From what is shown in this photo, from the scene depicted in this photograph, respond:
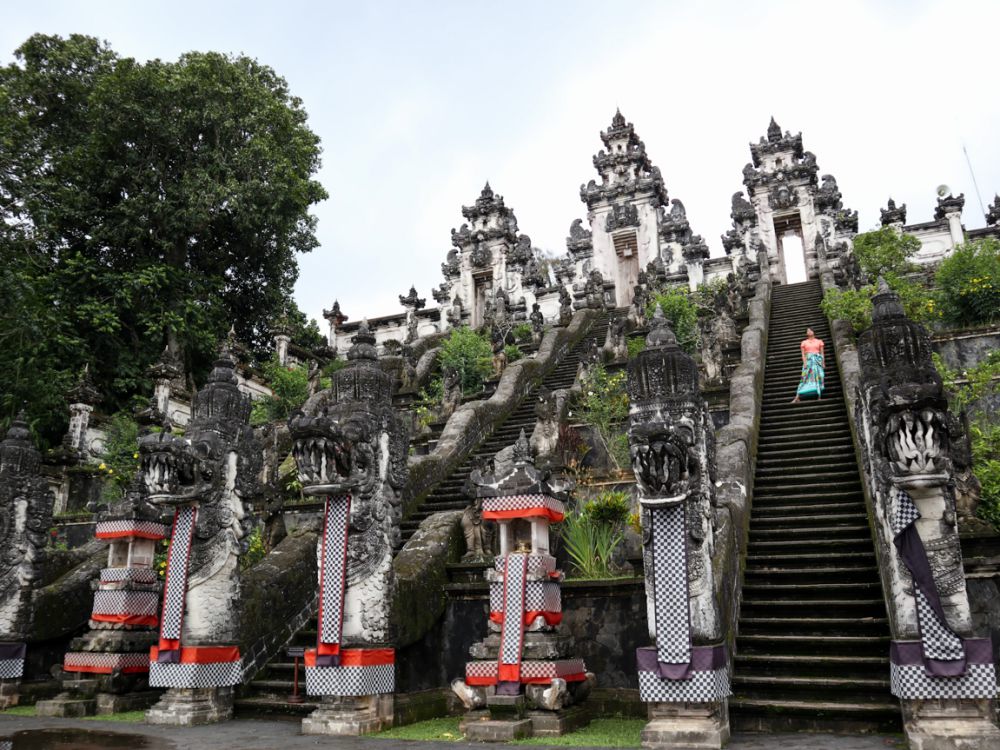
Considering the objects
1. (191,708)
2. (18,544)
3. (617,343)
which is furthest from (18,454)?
(617,343)

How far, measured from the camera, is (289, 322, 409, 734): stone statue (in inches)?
278

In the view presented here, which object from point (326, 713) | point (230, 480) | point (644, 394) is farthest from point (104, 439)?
point (644, 394)

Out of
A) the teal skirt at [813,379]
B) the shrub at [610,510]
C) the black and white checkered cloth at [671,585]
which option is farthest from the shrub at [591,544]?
the teal skirt at [813,379]

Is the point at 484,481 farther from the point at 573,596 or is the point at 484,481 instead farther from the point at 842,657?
the point at 842,657

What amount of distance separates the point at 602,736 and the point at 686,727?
2.88 feet

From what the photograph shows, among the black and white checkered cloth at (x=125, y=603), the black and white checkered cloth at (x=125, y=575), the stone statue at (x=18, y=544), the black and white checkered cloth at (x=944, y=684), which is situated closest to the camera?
the black and white checkered cloth at (x=944, y=684)

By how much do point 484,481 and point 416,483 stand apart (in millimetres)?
3936

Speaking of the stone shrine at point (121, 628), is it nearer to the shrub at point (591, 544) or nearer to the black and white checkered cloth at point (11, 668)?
the black and white checkered cloth at point (11, 668)

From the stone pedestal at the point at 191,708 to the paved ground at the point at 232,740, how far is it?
0.17 meters

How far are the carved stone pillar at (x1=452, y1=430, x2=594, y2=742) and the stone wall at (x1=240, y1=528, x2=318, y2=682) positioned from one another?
8.63ft

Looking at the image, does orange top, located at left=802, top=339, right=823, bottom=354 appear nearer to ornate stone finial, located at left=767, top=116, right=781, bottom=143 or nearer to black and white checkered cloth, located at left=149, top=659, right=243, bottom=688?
black and white checkered cloth, located at left=149, top=659, right=243, bottom=688

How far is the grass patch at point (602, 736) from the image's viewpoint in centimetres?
610

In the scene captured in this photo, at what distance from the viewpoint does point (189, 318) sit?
2458cm

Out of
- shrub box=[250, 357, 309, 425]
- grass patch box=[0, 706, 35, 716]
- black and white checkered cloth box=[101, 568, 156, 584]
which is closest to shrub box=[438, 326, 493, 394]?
shrub box=[250, 357, 309, 425]
